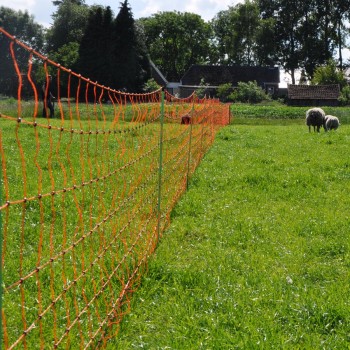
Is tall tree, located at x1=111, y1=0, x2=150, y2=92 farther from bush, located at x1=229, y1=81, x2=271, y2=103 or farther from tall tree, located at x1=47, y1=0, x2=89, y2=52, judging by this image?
tall tree, located at x1=47, y1=0, x2=89, y2=52

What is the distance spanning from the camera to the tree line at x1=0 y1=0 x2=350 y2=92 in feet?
172

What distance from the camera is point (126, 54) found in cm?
5194

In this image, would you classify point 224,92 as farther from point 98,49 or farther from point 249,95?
point 98,49

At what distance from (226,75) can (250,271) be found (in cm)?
6724

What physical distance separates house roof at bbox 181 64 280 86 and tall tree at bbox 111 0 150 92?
16799mm

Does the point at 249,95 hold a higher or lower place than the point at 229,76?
lower

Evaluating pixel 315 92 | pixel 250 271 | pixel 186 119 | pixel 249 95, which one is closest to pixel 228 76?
pixel 315 92

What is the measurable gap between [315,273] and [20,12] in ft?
278

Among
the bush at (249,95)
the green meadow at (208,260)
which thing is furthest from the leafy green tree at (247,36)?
the green meadow at (208,260)

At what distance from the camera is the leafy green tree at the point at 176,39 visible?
257 feet

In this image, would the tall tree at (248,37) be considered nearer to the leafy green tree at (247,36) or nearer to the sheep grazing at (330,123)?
the leafy green tree at (247,36)

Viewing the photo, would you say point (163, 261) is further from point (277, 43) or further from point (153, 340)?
point (277, 43)

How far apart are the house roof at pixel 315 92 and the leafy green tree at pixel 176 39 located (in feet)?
91.7

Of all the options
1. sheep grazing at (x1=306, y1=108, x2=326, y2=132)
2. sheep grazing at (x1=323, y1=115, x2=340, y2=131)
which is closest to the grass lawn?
sheep grazing at (x1=306, y1=108, x2=326, y2=132)
